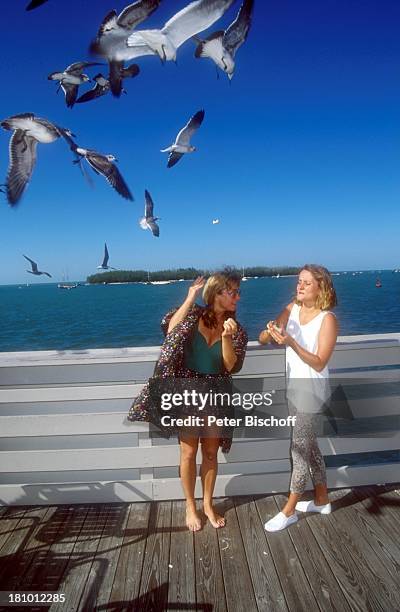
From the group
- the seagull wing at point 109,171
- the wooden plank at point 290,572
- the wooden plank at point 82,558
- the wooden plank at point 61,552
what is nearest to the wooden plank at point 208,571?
the wooden plank at point 290,572

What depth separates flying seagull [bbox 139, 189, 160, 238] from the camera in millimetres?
3396

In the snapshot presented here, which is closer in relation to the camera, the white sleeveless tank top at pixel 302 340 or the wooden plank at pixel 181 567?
the wooden plank at pixel 181 567

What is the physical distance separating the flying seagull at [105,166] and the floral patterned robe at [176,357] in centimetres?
105

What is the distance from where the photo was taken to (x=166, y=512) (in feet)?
7.92

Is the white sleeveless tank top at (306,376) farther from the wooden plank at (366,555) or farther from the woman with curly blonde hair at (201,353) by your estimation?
the wooden plank at (366,555)

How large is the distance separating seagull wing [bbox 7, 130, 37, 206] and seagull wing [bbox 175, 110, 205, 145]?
44.9 inches

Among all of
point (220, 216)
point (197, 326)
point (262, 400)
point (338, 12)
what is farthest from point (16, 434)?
point (338, 12)

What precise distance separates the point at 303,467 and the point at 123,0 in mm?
3412

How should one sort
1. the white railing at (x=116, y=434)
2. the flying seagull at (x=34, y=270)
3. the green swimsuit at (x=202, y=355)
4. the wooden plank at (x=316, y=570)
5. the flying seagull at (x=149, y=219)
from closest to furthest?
the wooden plank at (x=316, y=570), the green swimsuit at (x=202, y=355), the white railing at (x=116, y=434), the flying seagull at (x=149, y=219), the flying seagull at (x=34, y=270)

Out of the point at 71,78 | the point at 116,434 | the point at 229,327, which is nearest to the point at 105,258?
the point at 71,78

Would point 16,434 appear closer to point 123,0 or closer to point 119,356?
point 119,356

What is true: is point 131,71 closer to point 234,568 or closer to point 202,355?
point 202,355

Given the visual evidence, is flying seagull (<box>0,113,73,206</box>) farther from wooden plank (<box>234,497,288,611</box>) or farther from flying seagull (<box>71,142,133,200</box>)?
wooden plank (<box>234,497,288,611</box>)

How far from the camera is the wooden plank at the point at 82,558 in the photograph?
1.77 m
